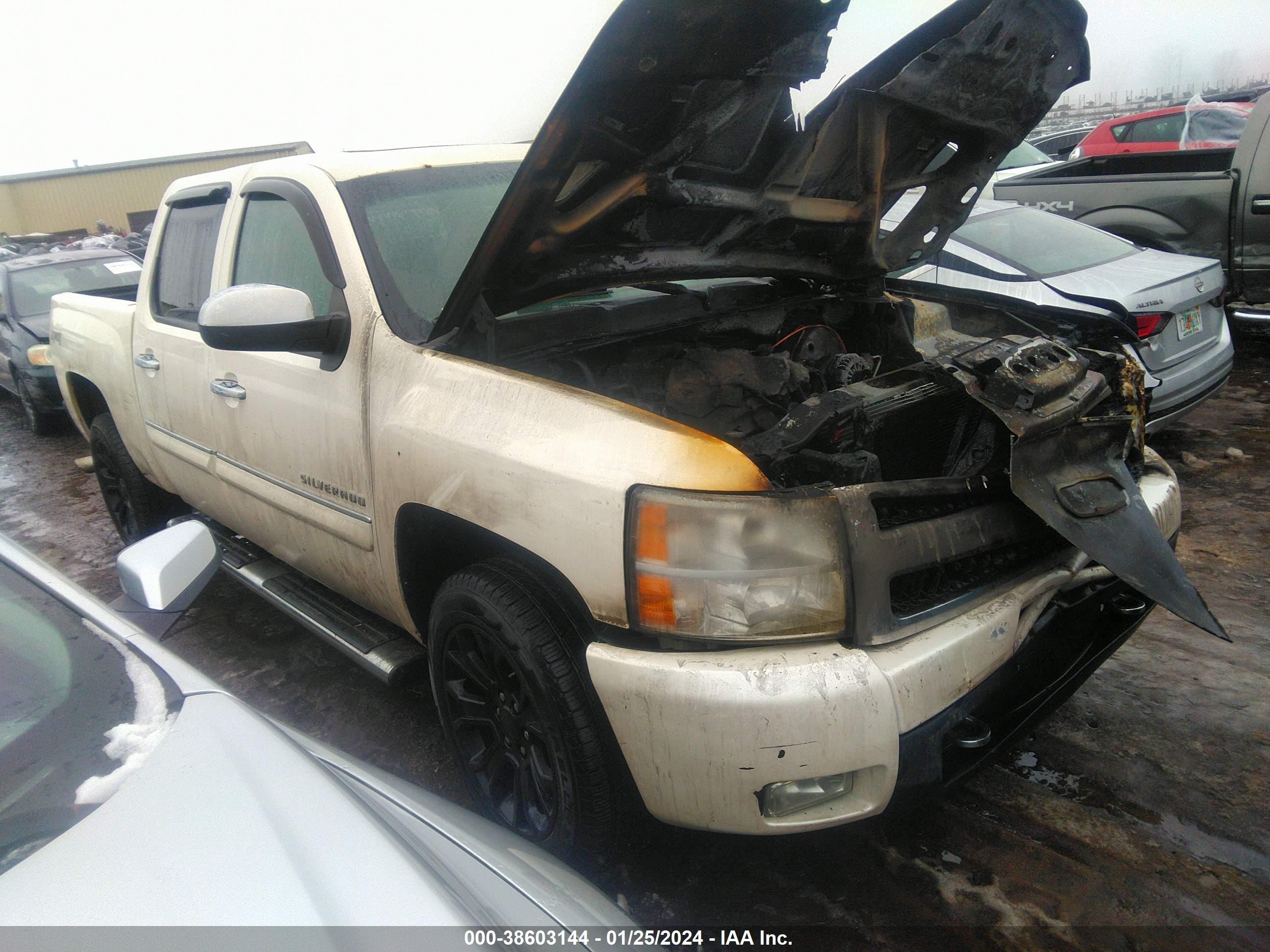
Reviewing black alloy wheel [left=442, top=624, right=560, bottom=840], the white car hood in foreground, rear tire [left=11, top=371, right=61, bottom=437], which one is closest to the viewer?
the white car hood in foreground

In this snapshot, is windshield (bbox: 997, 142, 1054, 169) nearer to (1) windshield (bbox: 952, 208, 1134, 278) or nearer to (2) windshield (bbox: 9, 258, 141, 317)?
(1) windshield (bbox: 952, 208, 1134, 278)

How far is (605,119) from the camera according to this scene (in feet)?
6.23

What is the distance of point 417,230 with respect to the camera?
263 centimetres

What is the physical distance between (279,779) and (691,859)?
132 centimetres

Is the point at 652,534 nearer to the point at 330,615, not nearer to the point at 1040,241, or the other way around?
the point at 330,615

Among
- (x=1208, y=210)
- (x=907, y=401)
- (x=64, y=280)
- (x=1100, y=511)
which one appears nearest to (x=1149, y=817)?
(x=1100, y=511)

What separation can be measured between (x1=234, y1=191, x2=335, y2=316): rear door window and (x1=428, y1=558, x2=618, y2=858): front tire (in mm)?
1084

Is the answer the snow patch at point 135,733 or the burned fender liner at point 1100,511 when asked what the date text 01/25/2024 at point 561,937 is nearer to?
the snow patch at point 135,733

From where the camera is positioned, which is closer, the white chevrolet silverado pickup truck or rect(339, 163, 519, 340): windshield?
the white chevrolet silverado pickup truck

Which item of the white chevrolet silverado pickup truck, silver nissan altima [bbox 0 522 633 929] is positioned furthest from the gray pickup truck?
silver nissan altima [bbox 0 522 633 929]

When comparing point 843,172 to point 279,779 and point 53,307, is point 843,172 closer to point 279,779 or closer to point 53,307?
point 279,779

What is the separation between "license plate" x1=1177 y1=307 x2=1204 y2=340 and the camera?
4.52 m

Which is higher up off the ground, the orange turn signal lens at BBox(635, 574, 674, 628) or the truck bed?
the truck bed

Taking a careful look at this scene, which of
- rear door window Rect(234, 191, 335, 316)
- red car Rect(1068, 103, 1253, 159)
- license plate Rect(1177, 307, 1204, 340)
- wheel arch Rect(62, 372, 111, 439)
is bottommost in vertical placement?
wheel arch Rect(62, 372, 111, 439)
